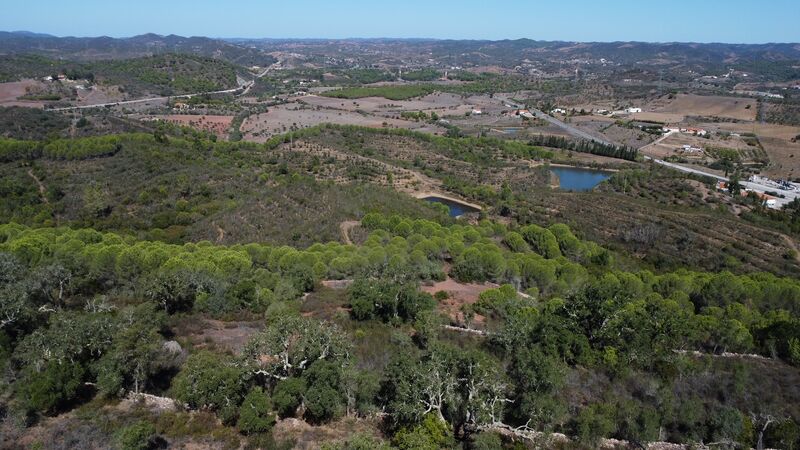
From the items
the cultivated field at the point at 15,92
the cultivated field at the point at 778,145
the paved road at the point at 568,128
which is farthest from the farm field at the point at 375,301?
the paved road at the point at 568,128

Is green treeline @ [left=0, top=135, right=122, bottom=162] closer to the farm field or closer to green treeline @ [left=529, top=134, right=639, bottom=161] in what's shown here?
the farm field

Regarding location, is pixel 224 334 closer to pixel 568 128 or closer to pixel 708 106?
pixel 568 128

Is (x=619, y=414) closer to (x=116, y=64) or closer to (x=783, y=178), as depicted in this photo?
(x=783, y=178)

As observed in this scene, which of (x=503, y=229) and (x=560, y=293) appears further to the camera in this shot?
(x=503, y=229)

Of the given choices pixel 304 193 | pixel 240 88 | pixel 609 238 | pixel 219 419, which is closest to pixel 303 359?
pixel 219 419

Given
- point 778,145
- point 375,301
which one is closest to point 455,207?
point 375,301

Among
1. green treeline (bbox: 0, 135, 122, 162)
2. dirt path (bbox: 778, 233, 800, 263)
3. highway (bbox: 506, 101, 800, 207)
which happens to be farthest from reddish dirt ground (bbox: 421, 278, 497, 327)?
highway (bbox: 506, 101, 800, 207)
